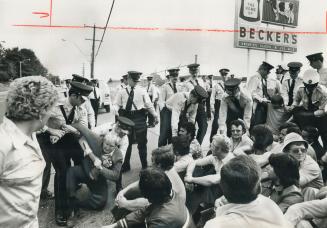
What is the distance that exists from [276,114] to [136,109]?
2.45 metres

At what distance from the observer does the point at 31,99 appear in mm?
1973

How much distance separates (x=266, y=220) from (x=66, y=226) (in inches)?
121

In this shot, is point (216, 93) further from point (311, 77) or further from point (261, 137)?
point (261, 137)

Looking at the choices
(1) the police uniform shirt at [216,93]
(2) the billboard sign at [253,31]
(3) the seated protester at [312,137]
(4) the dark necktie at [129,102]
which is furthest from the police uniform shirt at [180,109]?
(2) the billboard sign at [253,31]

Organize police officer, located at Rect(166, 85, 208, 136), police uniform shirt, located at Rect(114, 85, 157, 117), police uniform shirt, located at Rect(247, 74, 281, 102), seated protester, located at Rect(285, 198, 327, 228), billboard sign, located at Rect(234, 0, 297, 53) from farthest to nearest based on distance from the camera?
billboard sign, located at Rect(234, 0, 297, 53) < police uniform shirt, located at Rect(247, 74, 281, 102) < police uniform shirt, located at Rect(114, 85, 157, 117) < police officer, located at Rect(166, 85, 208, 136) < seated protester, located at Rect(285, 198, 327, 228)

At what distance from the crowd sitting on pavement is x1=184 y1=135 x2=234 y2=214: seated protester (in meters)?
0.01

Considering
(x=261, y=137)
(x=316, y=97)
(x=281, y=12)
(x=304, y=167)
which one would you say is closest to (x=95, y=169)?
(x=261, y=137)

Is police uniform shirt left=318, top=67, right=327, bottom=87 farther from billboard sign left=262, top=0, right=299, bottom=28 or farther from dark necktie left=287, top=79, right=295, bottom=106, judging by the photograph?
billboard sign left=262, top=0, right=299, bottom=28

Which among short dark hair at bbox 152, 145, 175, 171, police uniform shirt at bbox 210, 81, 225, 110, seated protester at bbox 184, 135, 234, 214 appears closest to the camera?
short dark hair at bbox 152, 145, 175, 171

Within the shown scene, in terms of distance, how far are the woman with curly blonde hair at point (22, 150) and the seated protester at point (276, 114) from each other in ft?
17.1

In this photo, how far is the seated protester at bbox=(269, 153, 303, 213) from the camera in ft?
9.73

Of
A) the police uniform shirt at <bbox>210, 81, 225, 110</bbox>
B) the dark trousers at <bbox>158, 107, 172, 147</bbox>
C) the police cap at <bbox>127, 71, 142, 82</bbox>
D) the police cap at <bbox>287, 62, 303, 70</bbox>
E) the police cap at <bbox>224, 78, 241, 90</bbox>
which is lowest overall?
the dark trousers at <bbox>158, 107, 172, 147</bbox>

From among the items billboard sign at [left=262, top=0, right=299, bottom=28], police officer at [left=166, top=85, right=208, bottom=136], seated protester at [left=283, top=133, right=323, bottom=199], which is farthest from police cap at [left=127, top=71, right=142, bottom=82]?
billboard sign at [left=262, top=0, right=299, bottom=28]

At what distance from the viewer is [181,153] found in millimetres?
4801
